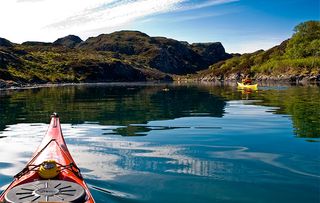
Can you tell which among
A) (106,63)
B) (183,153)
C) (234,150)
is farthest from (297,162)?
(106,63)

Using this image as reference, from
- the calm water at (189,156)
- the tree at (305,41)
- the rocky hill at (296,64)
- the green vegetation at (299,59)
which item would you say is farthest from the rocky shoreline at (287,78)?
the calm water at (189,156)

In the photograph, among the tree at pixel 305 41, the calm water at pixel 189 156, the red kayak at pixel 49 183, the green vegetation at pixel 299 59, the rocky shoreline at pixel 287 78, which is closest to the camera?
the red kayak at pixel 49 183

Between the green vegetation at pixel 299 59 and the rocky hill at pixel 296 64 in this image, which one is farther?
the green vegetation at pixel 299 59

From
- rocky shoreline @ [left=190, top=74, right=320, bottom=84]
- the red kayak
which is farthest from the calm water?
rocky shoreline @ [left=190, top=74, right=320, bottom=84]

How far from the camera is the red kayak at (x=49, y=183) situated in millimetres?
7035

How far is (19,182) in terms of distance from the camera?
26.5 feet

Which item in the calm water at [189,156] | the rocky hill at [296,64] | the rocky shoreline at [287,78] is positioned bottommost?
the calm water at [189,156]

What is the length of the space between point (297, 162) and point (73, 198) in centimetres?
946

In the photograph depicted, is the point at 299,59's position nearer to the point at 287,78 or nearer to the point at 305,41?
the point at 287,78

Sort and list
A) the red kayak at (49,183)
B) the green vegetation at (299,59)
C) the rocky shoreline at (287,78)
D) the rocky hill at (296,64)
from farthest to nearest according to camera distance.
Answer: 1. the green vegetation at (299,59)
2. the rocky hill at (296,64)
3. the rocky shoreline at (287,78)
4. the red kayak at (49,183)

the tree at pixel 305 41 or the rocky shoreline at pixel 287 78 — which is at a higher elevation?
the tree at pixel 305 41

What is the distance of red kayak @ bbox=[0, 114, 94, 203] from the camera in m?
7.04

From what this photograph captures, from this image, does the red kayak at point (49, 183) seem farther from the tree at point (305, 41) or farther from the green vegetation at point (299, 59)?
the tree at point (305, 41)

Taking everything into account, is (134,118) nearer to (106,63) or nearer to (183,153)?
(183,153)
